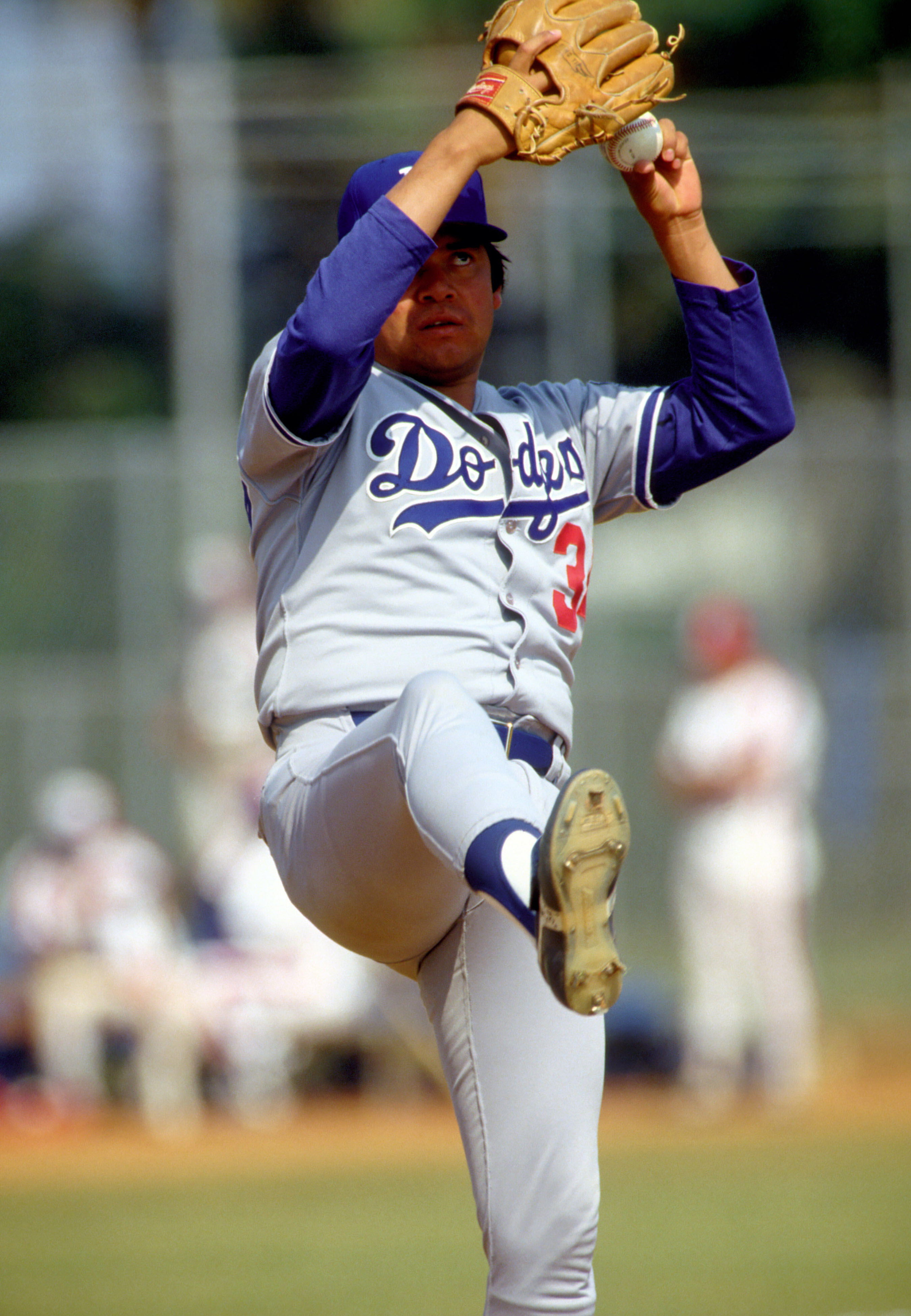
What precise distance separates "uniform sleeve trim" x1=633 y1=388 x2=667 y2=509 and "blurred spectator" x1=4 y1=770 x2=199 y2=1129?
16.6 feet

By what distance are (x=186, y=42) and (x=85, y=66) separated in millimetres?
4306

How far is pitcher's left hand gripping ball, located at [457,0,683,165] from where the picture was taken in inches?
98.9

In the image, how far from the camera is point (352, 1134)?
7.25m

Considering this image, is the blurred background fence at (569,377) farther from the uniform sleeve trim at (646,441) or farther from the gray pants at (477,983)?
the gray pants at (477,983)

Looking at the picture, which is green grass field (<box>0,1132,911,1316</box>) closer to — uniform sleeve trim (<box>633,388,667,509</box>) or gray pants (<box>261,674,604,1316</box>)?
gray pants (<box>261,674,604,1316</box>)

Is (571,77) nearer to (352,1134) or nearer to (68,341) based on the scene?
(352,1134)

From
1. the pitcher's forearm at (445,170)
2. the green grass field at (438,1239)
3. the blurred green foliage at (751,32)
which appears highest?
the blurred green foliage at (751,32)

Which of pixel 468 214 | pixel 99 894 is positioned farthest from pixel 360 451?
pixel 99 894

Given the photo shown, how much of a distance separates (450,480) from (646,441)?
462 millimetres

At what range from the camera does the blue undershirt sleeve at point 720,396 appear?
2.83 m

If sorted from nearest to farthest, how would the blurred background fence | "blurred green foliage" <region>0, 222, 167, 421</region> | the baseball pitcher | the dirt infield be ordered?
the baseball pitcher < the dirt infield < the blurred background fence < "blurred green foliage" <region>0, 222, 167, 421</region>

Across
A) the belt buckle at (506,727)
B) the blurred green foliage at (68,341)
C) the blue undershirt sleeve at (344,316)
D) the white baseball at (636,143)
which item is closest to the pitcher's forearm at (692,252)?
the white baseball at (636,143)

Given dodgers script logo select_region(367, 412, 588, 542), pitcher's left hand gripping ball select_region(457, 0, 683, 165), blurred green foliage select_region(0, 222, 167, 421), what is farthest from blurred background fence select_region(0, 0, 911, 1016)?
pitcher's left hand gripping ball select_region(457, 0, 683, 165)

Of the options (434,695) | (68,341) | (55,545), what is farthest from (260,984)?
(68,341)
